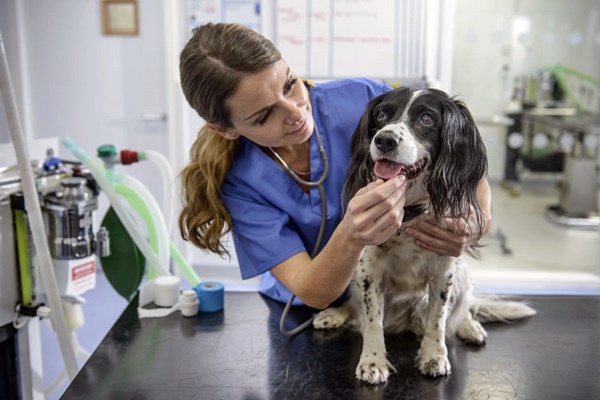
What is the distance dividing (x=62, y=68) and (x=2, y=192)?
247cm

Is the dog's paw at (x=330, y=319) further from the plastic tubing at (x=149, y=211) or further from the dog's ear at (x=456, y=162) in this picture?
the plastic tubing at (x=149, y=211)

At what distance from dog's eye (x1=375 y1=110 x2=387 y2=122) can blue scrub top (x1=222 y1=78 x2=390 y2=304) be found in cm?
26

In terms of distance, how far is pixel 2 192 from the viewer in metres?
1.61

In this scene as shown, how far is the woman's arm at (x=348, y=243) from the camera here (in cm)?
110

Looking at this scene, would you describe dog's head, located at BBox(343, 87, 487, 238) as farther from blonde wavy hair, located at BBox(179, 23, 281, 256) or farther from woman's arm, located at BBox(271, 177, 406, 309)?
blonde wavy hair, located at BBox(179, 23, 281, 256)

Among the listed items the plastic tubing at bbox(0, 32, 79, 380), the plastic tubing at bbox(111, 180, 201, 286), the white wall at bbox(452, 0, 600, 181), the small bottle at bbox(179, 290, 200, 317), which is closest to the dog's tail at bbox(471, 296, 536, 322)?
the small bottle at bbox(179, 290, 200, 317)

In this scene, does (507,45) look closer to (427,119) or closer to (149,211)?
(149,211)

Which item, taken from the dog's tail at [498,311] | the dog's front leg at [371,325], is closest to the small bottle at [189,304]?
the dog's front leg at [371,325]

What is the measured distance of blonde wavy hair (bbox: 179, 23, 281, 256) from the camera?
128 centimetres

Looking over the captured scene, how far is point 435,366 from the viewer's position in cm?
129

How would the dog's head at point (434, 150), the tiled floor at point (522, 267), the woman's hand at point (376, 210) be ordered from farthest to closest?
the tiled floor at point (522, 267) → the dog's head at point (434, 150) → the woman's hand at point (376, 210)

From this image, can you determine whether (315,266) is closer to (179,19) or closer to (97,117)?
(179,19)

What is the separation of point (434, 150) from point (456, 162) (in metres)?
0.05

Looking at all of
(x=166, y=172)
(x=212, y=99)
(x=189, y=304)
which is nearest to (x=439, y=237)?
(x=212, y=99)
